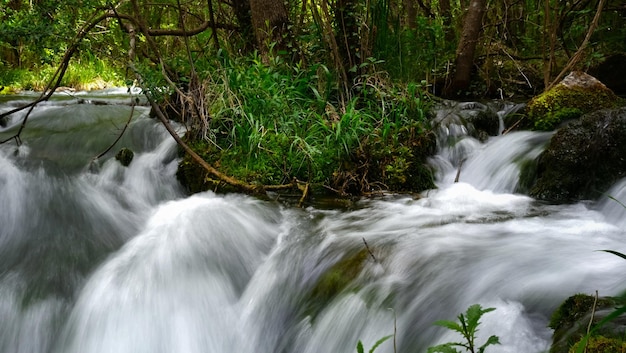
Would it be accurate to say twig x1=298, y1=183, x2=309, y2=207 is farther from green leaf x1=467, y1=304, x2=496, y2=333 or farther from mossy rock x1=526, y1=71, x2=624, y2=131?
green leaf x1=467, y1=304, x2=496, y2=333

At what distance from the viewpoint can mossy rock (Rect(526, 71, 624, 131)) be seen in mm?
4797

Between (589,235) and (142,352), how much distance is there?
8.26 ft

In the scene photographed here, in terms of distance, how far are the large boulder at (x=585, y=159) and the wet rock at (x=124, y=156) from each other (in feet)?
11.9

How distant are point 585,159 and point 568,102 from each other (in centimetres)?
141

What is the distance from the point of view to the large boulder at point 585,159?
3.56 metres

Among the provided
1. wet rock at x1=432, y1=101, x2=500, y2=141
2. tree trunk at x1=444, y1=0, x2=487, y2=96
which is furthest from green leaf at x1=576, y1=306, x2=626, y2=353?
tree trunk at x1=444, y1=0, x2=487, y2=96

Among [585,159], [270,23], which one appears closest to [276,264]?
[585,159]

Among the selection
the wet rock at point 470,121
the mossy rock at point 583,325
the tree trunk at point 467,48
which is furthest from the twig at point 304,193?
the tree trunk at point 467,48

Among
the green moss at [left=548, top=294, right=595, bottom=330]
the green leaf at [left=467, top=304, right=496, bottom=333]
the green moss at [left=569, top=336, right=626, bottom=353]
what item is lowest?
the green moss at [left=548, top=294, right=595, bottom=330]

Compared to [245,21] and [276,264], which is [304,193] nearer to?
[276,264]

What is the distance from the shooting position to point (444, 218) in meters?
3.40

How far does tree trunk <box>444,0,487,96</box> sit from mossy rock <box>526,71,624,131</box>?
1717 millimetres

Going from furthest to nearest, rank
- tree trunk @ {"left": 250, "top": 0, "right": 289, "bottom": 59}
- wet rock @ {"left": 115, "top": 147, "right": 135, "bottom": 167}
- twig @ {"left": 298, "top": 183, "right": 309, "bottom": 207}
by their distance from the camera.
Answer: tree trunk @ {"left": 250, "top": 0, "right": 289, "bottom": 59} → wet rock @ {"left": 115, "top": 147, "right": 135, "bottom": 167} → twig @ {"left": 298, "top": 183, "right": 309, "bottom": 207}

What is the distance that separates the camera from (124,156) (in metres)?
5.00
